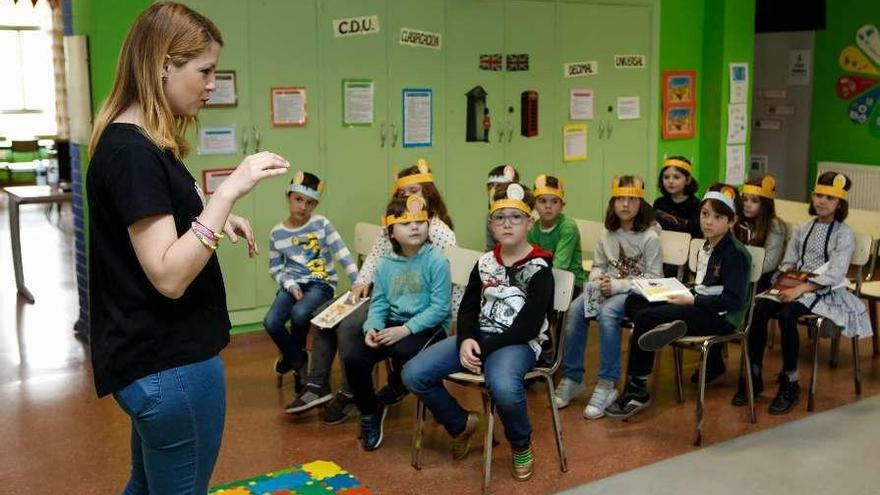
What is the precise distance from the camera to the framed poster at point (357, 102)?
5949 mm

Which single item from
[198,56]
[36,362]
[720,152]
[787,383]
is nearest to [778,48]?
[720,152]

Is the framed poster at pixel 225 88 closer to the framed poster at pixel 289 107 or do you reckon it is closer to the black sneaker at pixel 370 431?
the framed poster at pixel 289 107

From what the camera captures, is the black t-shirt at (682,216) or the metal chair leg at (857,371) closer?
the metal chair leg at (857,371)

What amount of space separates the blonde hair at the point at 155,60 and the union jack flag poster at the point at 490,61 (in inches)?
189

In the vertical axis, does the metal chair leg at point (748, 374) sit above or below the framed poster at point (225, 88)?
below

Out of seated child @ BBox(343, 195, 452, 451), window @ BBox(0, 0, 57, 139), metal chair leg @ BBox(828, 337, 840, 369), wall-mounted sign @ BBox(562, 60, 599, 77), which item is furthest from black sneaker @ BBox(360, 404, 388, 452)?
window @ BBox(0, 0, 57, 139)

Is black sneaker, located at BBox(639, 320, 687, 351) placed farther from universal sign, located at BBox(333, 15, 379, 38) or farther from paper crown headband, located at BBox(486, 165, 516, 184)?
universal sign, located at BBox(333, 15, 379, 38)

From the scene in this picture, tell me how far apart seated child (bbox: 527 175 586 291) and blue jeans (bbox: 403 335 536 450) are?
111 centimetres

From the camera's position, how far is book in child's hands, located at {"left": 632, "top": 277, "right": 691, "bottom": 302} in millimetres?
4184

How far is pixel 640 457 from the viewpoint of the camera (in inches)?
156

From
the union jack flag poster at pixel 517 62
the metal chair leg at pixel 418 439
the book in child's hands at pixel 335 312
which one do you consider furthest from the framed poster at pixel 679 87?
the metal chair leg at pixel 418 439

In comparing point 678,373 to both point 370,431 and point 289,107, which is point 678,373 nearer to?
point 370,431

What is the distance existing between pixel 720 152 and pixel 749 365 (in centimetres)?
371

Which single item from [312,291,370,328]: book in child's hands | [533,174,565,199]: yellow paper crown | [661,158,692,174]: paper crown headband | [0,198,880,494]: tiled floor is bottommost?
[0,198,880,494]: tiled floor
